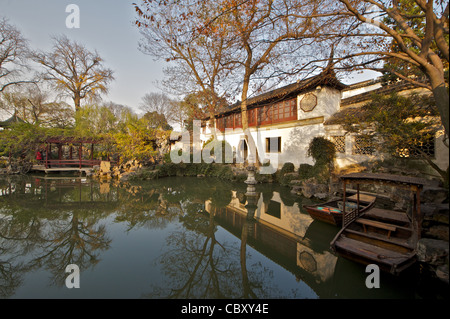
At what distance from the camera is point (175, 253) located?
452cm

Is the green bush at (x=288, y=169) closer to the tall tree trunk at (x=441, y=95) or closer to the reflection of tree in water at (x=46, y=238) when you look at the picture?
the tall tree trunk at (x=441, y=95)

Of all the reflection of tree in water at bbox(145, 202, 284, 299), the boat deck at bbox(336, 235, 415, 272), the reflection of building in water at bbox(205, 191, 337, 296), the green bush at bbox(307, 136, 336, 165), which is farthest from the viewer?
the green bush at bbox(307, 136, 336, 165)

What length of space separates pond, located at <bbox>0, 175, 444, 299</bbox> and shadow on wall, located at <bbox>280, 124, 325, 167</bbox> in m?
5.52

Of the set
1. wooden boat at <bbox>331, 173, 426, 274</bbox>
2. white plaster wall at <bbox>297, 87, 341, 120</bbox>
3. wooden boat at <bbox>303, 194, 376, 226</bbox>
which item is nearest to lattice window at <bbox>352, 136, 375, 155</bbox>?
white plaster wall at <bbox>297, 87, 341, 120</bbox>

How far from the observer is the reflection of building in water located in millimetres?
3920

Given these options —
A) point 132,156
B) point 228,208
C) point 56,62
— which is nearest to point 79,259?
point 228,208

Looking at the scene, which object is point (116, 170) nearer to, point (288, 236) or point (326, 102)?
point (288, 236)

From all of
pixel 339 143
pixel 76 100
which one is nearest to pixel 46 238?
pixel 339 143

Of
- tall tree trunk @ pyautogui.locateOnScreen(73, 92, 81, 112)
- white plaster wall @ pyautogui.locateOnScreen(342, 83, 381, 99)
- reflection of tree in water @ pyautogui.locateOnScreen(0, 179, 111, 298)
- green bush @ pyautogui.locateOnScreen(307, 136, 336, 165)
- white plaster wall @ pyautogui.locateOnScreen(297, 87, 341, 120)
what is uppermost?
tall tree trunk @ pyautogui.locateOnScreen(73, 92, 81, 112)

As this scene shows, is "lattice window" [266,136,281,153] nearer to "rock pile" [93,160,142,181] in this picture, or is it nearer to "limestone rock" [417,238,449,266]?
"rock pile" [93,160,142,181]

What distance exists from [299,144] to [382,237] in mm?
9417

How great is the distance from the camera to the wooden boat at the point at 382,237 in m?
3.30
